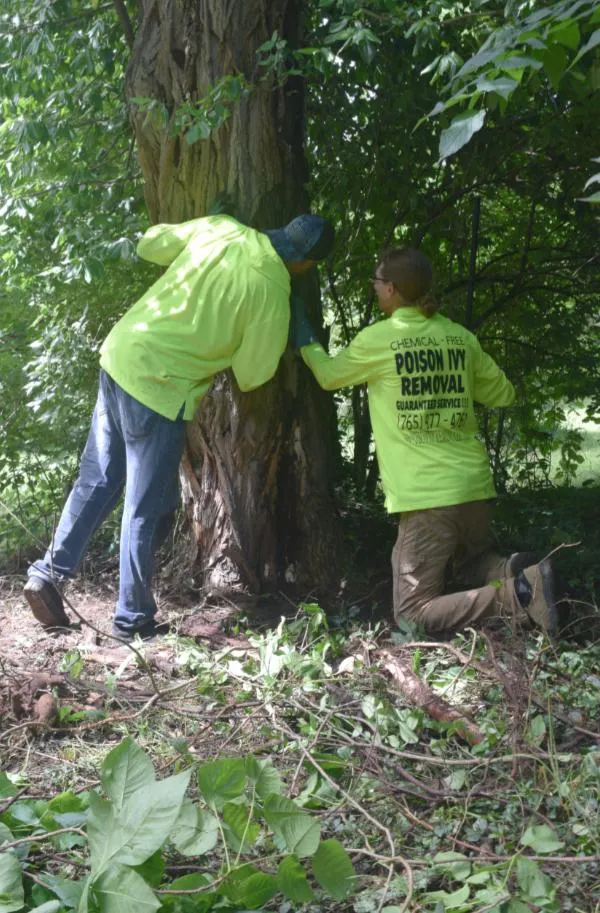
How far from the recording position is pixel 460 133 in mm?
2572

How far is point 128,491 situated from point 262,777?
207cm

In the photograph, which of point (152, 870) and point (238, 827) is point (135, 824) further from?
point (238, 827)

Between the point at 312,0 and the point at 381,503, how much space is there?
104 inches

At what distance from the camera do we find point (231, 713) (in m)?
3.85

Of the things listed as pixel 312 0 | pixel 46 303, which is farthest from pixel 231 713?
pixel 312 0

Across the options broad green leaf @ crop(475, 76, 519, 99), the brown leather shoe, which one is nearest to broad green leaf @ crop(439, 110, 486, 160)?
broad green leaf @ crop(475, 76, 519, 99)

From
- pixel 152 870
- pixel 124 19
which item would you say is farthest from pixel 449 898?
pixel 124 19

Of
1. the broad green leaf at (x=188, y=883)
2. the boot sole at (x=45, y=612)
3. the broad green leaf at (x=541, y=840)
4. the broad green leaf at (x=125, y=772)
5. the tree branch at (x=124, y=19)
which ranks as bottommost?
the broad green leaf at (x=188, y=883)

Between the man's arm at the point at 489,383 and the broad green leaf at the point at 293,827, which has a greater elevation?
the man's arm at the point at 489,383

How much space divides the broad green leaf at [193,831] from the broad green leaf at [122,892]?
0.24m

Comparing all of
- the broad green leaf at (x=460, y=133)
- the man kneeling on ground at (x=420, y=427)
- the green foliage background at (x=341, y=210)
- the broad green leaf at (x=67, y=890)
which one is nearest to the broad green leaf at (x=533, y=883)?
the broad green leaf at (x=67, y=890)

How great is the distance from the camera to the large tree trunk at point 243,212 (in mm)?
4977

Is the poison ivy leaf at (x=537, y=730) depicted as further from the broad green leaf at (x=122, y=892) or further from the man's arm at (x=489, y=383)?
the man's arm at (x=489, y=383)

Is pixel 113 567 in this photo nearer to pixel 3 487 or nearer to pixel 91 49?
pixel 3 487
